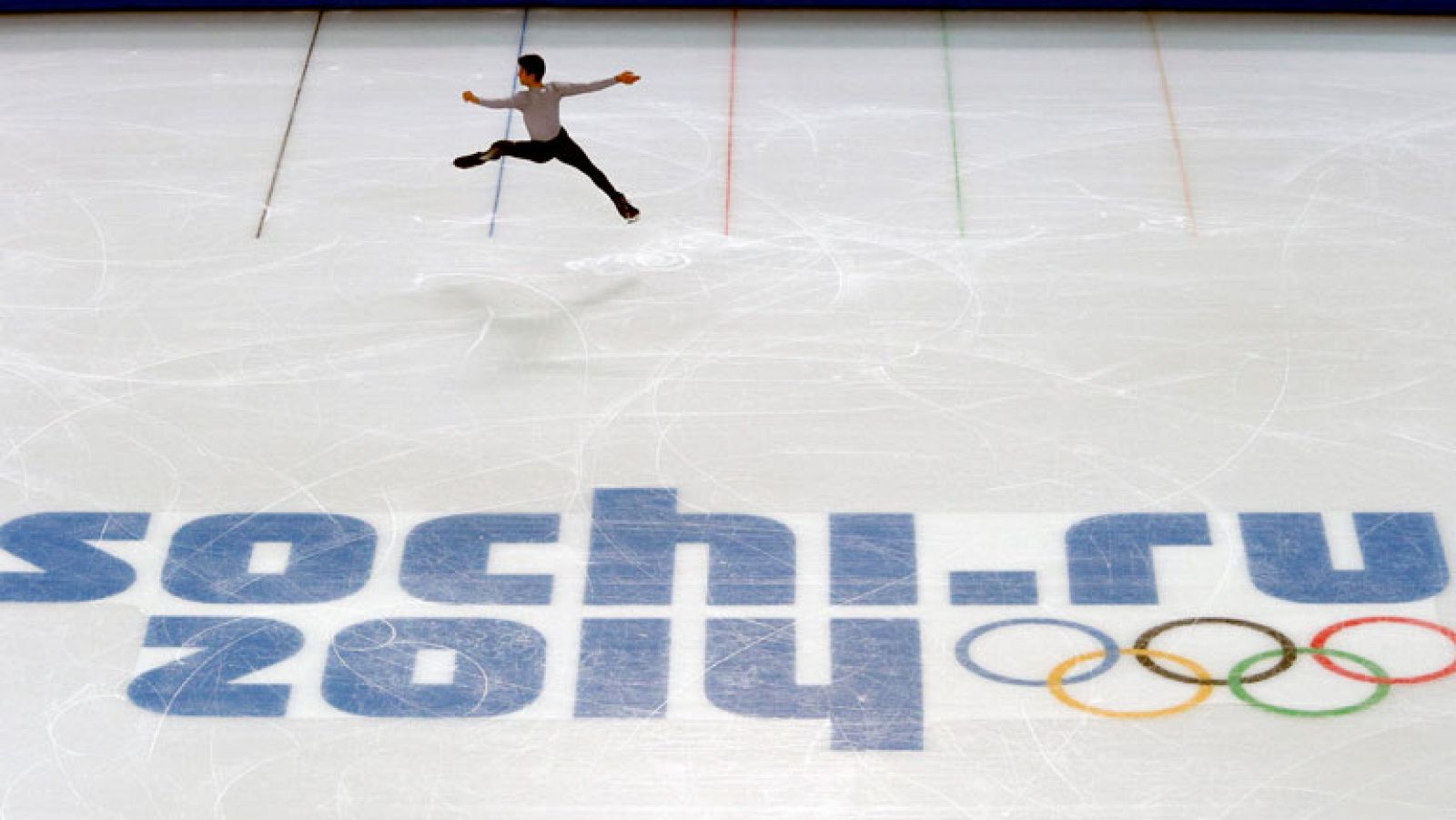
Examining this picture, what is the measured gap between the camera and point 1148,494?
7.20m

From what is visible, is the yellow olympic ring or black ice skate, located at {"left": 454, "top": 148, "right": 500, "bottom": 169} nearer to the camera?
the yellow olympic ring

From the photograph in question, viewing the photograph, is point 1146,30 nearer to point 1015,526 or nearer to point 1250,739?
point 1015,526

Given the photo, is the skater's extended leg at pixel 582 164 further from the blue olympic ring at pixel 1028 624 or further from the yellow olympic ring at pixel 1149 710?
the yellow olympic ring at pixel 1149 710

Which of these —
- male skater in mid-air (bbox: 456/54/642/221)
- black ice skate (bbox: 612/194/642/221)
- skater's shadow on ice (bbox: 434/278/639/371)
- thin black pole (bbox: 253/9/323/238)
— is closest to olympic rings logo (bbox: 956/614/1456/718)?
skater's shadow on ice (bbox: 434/278/639/371)

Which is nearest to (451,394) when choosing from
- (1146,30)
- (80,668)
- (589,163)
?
(589,163)

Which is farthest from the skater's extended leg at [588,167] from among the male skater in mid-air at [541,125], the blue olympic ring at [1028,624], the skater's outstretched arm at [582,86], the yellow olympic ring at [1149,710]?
the yellow olympic ring at [1149,710]

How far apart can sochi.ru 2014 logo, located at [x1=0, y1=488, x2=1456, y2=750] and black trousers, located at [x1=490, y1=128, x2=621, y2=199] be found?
4.52 ft

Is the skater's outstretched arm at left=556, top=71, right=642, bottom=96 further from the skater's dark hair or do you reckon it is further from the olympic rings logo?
the olympic rings logo

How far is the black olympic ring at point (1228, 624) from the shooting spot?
6.66 meters

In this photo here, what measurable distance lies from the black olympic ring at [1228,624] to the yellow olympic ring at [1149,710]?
2 centimetres

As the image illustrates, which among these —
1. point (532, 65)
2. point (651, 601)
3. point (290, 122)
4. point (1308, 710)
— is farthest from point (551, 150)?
point (1308, 710)

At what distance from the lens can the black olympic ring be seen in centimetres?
666

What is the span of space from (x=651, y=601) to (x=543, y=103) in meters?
1.92

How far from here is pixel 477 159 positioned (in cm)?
791
